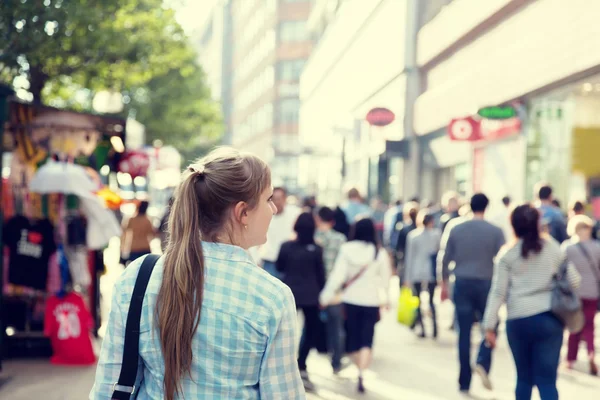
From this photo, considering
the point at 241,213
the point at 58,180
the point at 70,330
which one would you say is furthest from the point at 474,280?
the point at 241,213

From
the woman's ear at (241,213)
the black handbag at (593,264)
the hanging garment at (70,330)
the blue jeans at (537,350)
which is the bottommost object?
the hanging garment at (70,330)

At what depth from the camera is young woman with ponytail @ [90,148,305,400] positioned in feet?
7.74

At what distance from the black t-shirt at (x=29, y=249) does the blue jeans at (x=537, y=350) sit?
518 centimetres

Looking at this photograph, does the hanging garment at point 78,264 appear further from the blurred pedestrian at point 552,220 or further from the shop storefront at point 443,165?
the shop storefront at point 443,165

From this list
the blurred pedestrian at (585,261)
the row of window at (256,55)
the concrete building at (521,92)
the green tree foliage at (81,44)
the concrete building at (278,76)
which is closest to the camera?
the blurred pedestrian at (585,261)

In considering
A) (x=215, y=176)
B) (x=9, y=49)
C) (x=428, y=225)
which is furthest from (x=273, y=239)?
(x=215, y=176)

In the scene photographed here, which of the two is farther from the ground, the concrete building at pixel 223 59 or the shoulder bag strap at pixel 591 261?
the concrete building at pixel 223 59

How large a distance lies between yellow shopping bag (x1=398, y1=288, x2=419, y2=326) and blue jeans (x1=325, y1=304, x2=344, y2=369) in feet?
6.11

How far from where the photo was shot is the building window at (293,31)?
254 feet

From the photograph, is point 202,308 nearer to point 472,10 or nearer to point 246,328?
point 246,328

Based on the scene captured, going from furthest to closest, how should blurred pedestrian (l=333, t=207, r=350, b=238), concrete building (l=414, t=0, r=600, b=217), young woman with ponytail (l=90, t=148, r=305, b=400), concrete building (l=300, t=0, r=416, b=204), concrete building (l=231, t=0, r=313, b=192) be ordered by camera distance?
concrete building (l=231, t=0, r=313, b=192) < concrete building (l=300, t=0, r=416, b=204) < concrete building (l=414, t=0, r=600, b=217) < blurred pedestrian (l=333, t=207, r=350, b=238) < young woman with ponytail (l=90, t=148, r=305, b=400)

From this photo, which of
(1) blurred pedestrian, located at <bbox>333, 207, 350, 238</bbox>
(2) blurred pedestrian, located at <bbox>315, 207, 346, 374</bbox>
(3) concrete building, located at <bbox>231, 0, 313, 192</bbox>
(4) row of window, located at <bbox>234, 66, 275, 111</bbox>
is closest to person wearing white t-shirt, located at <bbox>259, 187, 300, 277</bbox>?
(1) blurred pedestrian, located at <bbox>333, 207, 350, 238</bbox>

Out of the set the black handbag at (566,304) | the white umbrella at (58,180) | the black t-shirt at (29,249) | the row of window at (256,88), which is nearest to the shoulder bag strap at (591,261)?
the black handbag at (566,304)

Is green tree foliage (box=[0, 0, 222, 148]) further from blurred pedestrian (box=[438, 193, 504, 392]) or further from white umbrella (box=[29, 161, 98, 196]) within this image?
blurred pedestrian (box=[438, 193, 504, 392])
